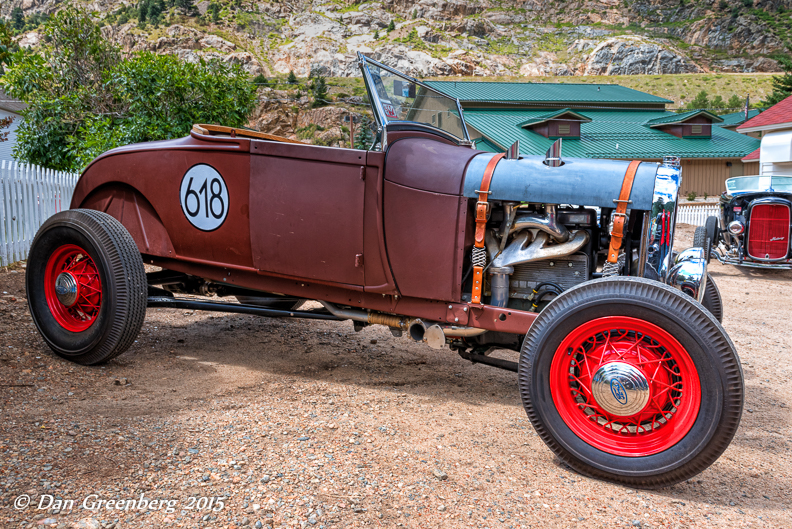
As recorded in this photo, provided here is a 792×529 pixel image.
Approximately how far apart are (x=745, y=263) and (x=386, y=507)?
10.0m

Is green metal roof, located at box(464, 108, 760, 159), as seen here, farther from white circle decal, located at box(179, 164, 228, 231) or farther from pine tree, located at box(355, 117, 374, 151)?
white circle decal, located at box(179, 164, 228, 231)

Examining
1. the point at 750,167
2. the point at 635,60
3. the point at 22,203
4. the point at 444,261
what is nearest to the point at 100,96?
the point at 22,203

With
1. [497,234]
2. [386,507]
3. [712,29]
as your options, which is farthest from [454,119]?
[712,29]

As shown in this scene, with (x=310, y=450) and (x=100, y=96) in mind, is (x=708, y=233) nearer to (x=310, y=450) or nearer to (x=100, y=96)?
(x=310, y=450)

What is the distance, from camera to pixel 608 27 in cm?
10900

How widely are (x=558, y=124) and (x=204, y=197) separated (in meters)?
24.2

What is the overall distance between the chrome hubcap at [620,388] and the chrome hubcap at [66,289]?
3.63 metres

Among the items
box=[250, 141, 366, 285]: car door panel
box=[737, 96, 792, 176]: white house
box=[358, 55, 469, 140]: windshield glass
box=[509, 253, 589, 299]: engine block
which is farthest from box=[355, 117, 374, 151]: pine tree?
box=[737, 96, 792, 176]: white house

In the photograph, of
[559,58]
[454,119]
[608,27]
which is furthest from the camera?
[608,27]

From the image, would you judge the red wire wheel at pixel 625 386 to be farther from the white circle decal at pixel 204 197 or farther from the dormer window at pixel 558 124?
the dormer window at pixel 558 124

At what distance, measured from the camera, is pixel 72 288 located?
4.04m

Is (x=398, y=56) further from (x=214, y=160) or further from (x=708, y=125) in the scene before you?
(x=214, y=160)

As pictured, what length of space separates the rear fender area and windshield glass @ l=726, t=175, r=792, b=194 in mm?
10022

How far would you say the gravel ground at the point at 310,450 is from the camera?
227cm
